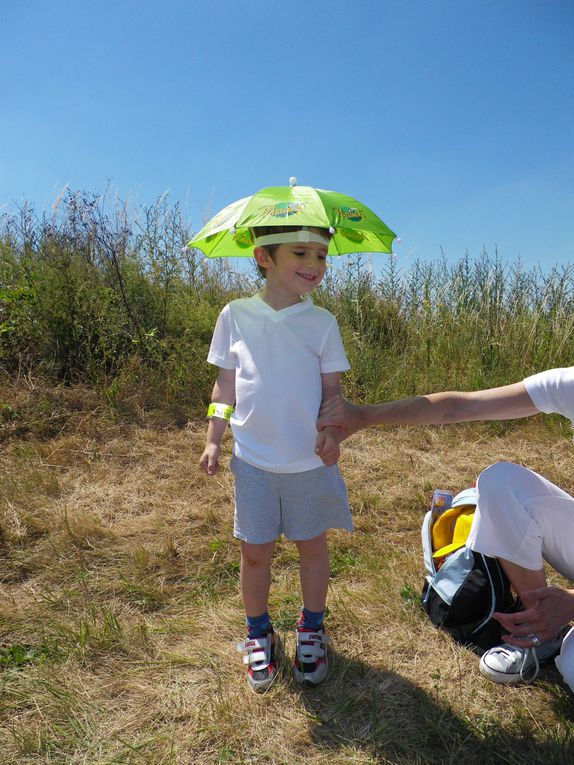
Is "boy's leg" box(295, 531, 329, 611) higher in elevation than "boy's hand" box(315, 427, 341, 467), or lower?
lower

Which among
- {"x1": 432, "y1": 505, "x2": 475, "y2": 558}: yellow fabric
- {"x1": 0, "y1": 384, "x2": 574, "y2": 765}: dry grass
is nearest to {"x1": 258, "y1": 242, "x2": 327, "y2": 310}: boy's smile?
{"x1": 432, "y1": 505, "x2": 475, "y2": 558}: yellow fabric

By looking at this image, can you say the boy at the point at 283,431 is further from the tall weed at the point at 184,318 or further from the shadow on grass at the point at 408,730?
the tall weed at the point at 184,318

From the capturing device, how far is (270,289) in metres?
1.91

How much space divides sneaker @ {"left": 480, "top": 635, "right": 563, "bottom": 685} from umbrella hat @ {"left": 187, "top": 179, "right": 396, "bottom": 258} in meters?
1.44

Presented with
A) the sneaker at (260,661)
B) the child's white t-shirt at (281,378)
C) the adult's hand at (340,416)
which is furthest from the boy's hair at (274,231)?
the sneaker at (260,661)

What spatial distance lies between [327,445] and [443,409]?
1.37ft

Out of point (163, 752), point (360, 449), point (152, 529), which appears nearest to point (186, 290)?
point (360, 449)

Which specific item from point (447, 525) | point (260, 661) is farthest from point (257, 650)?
point (447, 525)

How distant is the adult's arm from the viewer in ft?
5.89

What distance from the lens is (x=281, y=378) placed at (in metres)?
1.79

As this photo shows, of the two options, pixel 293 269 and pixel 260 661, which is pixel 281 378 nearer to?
pixel 293 269

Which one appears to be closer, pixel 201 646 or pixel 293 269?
pixel 293 269

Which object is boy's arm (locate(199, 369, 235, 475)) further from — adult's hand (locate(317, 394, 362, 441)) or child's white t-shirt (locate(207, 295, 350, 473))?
adult's hand (locate(317, 394, 362, 441))

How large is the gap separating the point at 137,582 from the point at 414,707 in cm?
127
